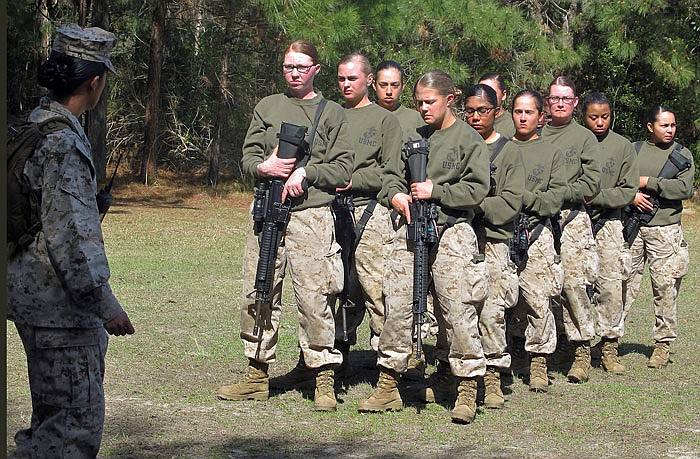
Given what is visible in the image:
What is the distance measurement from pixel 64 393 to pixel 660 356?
613 cm

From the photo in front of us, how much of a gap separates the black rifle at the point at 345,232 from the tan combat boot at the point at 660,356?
272 centimetres

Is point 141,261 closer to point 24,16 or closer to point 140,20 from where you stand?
point 24,16

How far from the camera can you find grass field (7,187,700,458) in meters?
6.25

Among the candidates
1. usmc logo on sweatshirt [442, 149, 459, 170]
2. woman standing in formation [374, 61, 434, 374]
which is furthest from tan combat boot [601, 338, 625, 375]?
usmc logo on sweatshirt [442, 149, 459, 170]

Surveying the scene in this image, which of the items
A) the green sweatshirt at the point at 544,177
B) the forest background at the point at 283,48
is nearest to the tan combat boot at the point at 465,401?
the green sweatshirt at the point at 544,177

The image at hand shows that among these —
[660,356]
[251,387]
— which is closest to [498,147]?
[251,387]

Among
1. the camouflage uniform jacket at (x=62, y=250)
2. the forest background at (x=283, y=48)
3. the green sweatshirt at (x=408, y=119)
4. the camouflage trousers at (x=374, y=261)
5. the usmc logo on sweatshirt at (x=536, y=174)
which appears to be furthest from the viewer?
the forest background at (x=283, y=48)

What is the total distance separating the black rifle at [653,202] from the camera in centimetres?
924

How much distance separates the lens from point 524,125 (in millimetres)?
8195

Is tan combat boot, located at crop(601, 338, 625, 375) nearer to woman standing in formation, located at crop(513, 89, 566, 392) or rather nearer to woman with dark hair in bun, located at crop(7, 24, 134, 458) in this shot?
woman standing in formation, located at crop(513, 89, 566, 392)

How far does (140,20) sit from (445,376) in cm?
2036

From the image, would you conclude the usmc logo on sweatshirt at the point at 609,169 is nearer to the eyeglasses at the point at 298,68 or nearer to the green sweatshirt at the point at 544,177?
the green sweatshirt at the point at 544,177

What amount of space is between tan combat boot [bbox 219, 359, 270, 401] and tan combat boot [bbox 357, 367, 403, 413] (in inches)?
27.2

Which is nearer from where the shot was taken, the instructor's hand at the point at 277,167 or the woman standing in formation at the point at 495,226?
the instructor's hand at the point at 277,167
